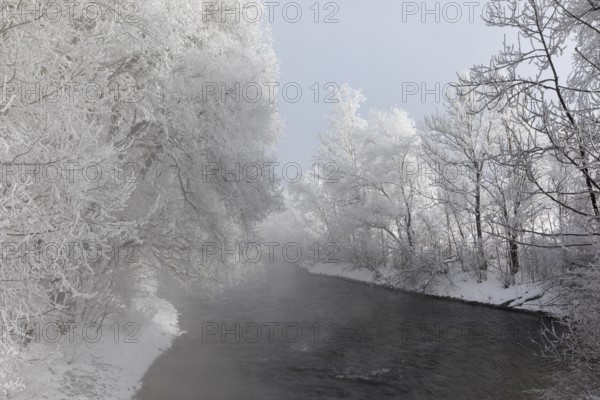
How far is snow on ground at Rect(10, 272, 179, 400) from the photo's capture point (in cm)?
810

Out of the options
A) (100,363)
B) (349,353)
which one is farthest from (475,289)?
(100,363)

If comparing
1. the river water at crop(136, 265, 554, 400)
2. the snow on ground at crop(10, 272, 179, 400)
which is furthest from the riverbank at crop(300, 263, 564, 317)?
the snow on ground at crop(10, 272, 179, 400)

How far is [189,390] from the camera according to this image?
10.8 m

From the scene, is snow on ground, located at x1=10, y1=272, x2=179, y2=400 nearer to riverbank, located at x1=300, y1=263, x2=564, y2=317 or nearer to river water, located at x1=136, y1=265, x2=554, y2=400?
river water, located at x1=136, y1=265, x2=554, y2=400

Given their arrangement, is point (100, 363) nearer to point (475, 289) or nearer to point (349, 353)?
point (349, 353)

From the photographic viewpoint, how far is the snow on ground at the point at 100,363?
810 cm

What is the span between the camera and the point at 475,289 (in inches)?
895

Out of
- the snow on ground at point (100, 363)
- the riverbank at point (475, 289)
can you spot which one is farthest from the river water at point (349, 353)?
the riverbank at point (475, 289)

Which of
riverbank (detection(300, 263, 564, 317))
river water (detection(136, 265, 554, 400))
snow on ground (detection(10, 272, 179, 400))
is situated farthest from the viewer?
riverbank (detection(300, 263, 564, 317))

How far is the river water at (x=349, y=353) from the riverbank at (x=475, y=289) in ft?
2.51

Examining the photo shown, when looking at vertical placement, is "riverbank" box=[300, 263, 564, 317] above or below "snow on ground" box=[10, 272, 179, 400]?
above

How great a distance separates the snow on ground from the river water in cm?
52

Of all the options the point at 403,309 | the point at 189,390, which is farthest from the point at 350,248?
the point at 189,390

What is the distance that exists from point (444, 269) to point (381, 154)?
981 centimetres
